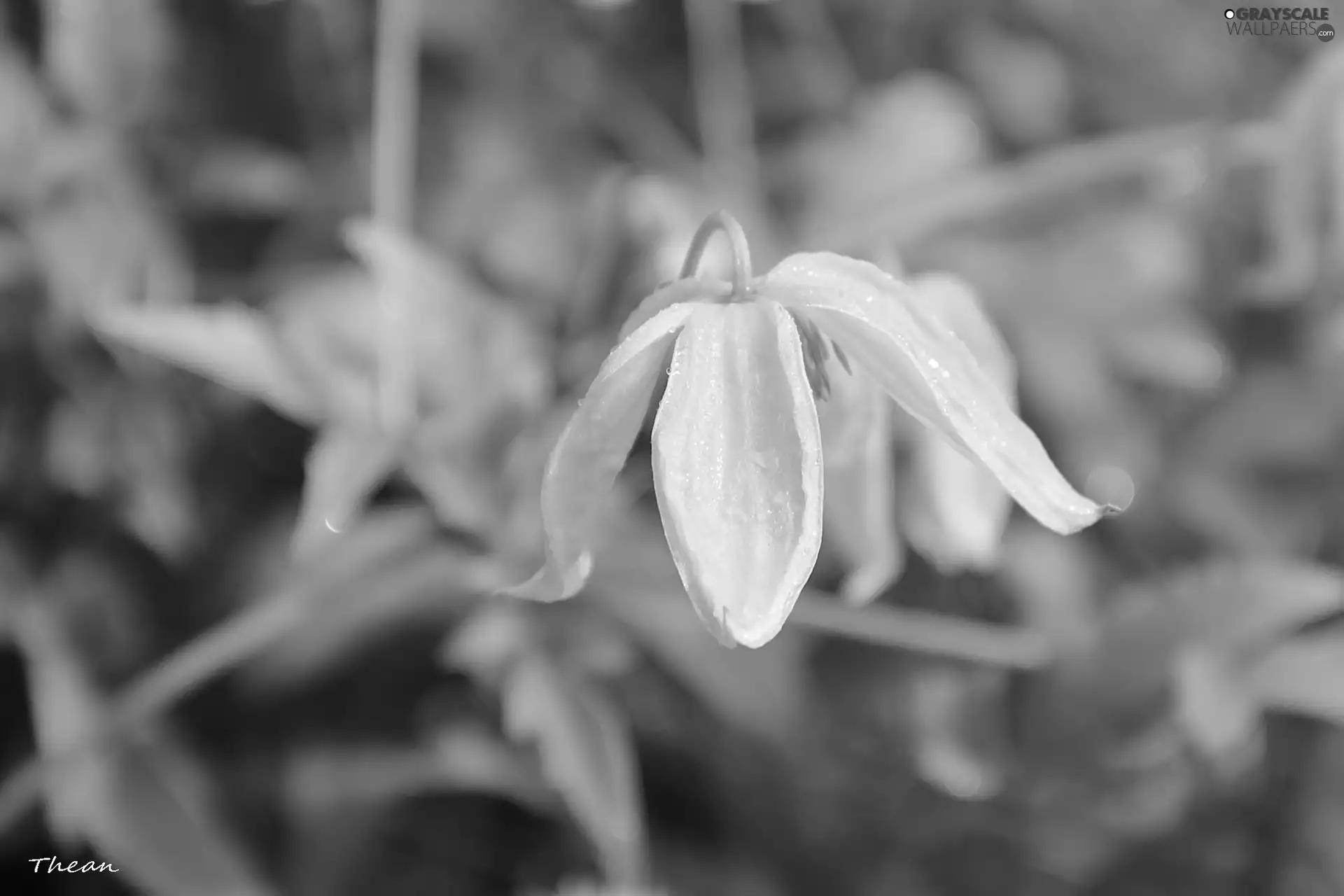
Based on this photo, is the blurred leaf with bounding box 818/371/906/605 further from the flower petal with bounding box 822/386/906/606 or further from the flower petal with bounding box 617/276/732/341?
the flower petal with bounding box 617/276/732/341

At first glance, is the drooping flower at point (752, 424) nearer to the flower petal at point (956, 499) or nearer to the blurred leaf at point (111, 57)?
the flower petal at point (956, 499)

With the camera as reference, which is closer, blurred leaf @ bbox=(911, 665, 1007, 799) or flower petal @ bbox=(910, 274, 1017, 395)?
flower petal @ bbox=(910, 274, 1017, 395)

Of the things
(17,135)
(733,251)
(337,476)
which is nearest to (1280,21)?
(733,251)

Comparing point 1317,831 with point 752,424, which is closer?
point 752,424

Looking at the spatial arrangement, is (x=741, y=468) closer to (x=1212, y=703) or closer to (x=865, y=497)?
(x=865, y=497)

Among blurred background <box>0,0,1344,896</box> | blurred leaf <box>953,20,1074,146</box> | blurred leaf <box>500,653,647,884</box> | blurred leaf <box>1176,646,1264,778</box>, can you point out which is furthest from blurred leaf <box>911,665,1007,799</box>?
blurred leaf <box>953,20,1074,146</box>

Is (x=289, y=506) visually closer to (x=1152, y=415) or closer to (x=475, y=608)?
(x=475, y=608)
